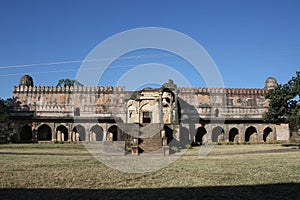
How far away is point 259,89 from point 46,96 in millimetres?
30169

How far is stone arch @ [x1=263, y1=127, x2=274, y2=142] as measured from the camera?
127ft

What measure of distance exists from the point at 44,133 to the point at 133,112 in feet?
48.1

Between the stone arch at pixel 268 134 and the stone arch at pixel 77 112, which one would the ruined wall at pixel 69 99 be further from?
Answer: the stone arch at pixel 268 134

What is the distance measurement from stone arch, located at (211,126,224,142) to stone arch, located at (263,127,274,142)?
19.4 ft

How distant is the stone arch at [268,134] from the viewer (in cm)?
3876

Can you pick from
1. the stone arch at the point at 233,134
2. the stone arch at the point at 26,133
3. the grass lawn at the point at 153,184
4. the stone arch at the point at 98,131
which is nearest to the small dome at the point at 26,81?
the stone arch at the point at 26,133

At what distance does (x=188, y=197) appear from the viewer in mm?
6809

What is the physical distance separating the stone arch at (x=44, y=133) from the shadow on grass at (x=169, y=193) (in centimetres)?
3400

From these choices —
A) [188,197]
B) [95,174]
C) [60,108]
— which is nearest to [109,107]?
[60,108]

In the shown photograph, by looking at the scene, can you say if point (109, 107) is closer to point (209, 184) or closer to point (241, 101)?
point (241, 101)

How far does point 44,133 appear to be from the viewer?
1609 inches

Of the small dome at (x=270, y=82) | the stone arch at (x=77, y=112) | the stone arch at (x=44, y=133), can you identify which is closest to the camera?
the stone arch at (x=44, y=133)

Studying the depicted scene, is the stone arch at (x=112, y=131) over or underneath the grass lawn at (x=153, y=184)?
over

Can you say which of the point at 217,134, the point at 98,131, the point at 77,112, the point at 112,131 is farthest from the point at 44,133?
the point at 217,134
